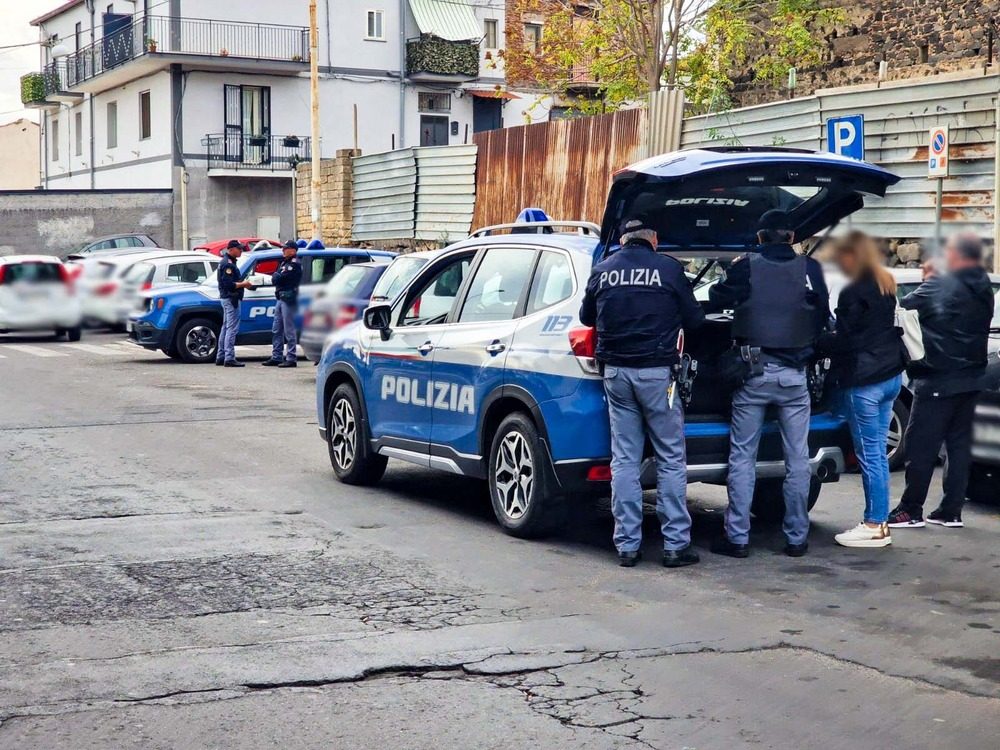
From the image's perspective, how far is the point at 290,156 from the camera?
46281 millimetres

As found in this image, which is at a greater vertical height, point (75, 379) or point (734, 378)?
point (734, 378)

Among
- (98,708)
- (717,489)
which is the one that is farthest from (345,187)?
(98,708)

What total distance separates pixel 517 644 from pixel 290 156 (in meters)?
41.7

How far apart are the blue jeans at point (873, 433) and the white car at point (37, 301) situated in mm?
6445

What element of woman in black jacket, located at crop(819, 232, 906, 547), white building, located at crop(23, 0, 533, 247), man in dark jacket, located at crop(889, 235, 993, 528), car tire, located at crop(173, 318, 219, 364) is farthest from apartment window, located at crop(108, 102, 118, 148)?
white building, located at crop(23, 0, 533, 247)

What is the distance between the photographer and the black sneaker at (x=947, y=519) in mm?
8867

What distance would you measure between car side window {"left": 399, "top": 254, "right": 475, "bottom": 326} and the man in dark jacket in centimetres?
283

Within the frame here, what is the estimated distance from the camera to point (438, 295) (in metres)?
9.45

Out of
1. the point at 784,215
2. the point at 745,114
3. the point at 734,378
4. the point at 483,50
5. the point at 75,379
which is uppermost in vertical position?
the point at 483,50

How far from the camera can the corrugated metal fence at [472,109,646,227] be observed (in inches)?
918

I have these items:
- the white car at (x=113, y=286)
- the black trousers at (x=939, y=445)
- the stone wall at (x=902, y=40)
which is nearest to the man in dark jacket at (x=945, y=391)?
the black trousers at (x=939, y=445)

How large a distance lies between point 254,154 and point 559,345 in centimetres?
3939

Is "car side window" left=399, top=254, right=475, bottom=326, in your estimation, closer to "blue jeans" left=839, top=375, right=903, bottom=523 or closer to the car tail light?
the car tail light

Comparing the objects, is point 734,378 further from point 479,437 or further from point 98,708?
point 98,708
